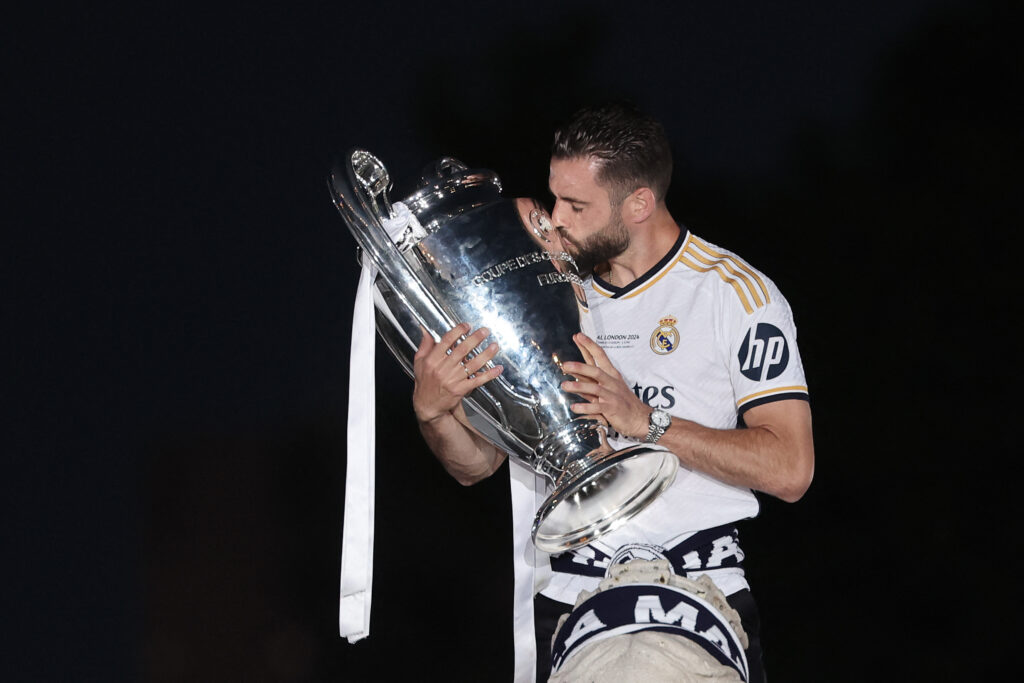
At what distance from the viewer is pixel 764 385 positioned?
166 centimetres

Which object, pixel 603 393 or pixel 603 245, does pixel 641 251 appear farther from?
pixel 603 393

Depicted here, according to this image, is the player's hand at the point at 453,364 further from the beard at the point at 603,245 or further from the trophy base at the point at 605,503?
the beard at the point at 603,245

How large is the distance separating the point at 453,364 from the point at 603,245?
1.57 feet

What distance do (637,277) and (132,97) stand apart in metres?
1.44

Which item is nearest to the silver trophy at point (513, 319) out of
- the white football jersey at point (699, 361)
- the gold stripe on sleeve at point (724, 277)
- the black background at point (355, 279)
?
the white football jersey at point (699, 361)

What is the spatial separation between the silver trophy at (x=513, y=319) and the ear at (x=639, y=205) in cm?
39

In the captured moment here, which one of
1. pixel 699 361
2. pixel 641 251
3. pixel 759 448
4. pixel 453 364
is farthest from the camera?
pixel 641 251

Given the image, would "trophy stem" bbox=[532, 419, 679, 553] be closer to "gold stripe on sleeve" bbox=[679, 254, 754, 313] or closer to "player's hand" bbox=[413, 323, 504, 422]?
"player's hand" bbox=[413, 323, 504, 422]

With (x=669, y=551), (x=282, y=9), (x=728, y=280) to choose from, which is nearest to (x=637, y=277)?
(x=728, y=280)

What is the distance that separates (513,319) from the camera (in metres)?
1.41

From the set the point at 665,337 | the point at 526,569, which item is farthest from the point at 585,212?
the point at 526,569

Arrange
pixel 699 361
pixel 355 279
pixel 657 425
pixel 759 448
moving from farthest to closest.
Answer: pixel 355 279 < pixel 699 361 < pixel 759 448 < pixel 657 425

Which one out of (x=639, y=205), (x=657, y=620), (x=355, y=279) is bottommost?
(x=657, y=620)

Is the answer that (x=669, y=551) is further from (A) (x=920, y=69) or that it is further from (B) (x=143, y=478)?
(A) (x=920, y=69)
